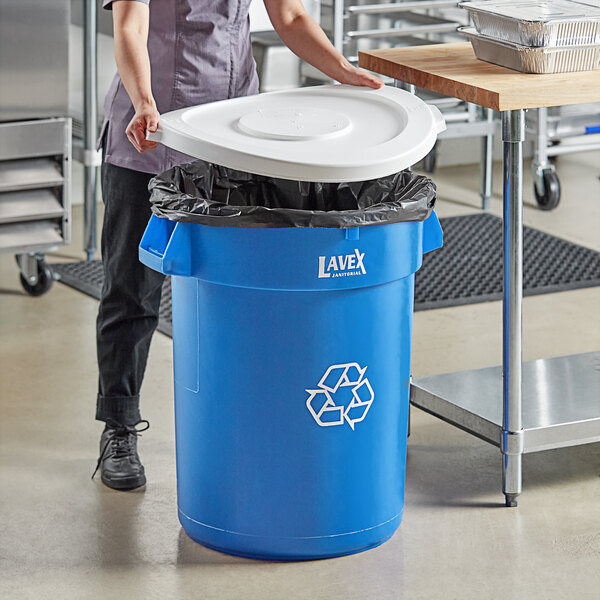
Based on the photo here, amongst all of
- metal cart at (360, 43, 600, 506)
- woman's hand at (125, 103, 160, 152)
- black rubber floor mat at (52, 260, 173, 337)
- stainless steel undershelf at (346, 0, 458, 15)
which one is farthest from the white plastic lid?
stainless steel undershelf at (346, 0, 458, 15)

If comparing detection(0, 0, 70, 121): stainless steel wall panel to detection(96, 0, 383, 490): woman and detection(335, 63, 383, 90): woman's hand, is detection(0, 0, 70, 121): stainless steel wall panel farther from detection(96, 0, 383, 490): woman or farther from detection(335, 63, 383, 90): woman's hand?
detection(335, 63, 383, 90): woman's hand

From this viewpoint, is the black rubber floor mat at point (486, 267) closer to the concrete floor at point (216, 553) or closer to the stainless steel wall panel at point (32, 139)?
the concrete floor at point (216, 553)

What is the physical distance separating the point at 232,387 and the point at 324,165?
1.55 ft

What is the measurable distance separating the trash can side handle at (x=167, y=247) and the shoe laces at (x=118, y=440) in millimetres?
623

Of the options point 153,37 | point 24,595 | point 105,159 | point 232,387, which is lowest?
point 24,595

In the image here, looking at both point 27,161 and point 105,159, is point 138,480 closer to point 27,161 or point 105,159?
point 105,159

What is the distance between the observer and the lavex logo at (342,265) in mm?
2172

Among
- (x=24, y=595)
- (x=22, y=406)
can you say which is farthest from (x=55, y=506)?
(x=22, y=406)

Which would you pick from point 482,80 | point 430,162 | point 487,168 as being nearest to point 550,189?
point 487,168

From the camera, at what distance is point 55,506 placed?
8.68 feet

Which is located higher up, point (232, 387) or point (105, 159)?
point (105, 159)

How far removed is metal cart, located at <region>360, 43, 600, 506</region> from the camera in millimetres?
2396

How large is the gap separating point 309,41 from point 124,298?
0.71 meters

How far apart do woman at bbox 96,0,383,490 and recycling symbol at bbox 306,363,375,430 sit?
0.59m
